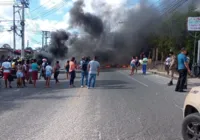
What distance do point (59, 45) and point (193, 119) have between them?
1754 inches

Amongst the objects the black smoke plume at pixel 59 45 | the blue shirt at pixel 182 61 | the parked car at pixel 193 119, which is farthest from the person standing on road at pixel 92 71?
the black smoke plume at pixel 59 45

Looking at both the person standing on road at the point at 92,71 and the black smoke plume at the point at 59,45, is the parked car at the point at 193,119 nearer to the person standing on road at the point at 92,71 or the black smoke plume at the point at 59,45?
the person standing on road at the point at 92,71

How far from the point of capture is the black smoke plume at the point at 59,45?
48844mm

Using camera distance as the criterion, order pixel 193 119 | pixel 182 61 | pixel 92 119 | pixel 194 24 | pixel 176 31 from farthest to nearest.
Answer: pixel 176 31
pixel 194 24
pixel 182 61
pixel 92 119
pixel 193 119

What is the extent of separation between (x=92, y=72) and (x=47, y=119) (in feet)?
26.0

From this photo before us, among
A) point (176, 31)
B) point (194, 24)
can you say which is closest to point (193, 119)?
Result: point (194, 24)

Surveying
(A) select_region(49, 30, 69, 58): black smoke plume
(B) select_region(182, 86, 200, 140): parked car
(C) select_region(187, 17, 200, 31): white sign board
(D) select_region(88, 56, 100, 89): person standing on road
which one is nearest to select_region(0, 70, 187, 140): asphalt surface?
(B) select_region(182, 86, 200, 140): parked car

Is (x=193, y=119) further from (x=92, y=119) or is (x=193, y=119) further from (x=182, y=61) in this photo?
(x=182, y=61)

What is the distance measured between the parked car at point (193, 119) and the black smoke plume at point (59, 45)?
43818 mm

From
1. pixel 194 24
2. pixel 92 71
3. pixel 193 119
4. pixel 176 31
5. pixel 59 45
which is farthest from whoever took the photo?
pixel 59 45

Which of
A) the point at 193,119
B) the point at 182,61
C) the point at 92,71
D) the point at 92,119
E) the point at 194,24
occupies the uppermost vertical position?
the point at 194,24

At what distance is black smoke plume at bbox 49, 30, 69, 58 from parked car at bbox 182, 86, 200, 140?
43.8 m

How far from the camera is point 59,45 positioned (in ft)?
160

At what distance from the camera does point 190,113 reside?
18.4 ft
